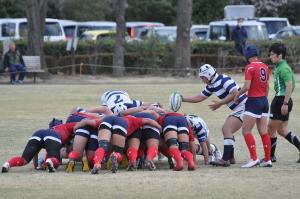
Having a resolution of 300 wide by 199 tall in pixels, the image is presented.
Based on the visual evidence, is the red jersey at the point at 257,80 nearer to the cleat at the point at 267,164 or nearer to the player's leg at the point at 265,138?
the player's leg at the point at 265,138

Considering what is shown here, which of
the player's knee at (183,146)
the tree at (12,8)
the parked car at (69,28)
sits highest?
the tree at (12,8)

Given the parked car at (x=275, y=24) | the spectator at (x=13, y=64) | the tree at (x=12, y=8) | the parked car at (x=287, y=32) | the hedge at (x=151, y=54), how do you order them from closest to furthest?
1. the spectator at (x=13, y=64)
2. the hedge at (x=151, y=54)
3. the parked car at (x=287, y=32)
4. the parked car at (x=275, y=24)
5. the tree at (x=12, y=8)

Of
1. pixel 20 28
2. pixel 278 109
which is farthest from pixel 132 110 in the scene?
pixel 20 28

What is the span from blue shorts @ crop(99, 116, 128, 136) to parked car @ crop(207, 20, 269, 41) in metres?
28.1

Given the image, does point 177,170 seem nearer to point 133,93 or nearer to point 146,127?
point 146,127

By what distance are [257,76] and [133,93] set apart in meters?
14.0

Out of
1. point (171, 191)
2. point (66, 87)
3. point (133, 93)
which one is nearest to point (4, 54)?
point (66, 87)

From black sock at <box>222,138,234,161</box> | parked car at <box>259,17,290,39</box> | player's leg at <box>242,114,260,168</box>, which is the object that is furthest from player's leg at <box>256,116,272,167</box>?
parked car at <box>259,17,290,39</box>

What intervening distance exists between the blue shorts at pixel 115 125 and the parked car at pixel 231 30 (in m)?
28.1

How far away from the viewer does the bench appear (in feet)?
108

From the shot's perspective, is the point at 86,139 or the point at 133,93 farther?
the point at 133,93

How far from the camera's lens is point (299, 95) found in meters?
25.8

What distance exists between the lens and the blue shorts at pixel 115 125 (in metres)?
→ 12.0

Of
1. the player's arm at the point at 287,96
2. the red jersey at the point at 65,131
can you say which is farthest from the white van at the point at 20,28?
the player's arm at the point at 287,96
